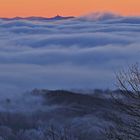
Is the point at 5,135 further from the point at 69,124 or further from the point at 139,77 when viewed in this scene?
the point at 139,77

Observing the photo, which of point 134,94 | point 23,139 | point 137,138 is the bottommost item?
point 23,139

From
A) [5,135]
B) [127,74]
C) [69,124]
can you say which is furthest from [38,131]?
[127,74]

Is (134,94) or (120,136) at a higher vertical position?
(134,94)

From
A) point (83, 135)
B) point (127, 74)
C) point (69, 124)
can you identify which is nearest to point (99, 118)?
point (69, 124)

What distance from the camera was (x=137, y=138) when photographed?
29578 mm

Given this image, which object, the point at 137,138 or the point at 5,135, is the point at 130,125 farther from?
the point at 5,135

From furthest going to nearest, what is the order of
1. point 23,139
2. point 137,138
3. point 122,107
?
point 23,139 → point 122,107 → point 137,138

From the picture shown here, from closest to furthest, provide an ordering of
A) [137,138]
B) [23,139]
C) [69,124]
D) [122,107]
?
[137,138] < [122,107] < [23,139] < [69,124]

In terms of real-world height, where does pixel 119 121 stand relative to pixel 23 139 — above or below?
above

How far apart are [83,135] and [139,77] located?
14399cm

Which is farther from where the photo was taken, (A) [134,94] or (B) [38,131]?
(B) [38,131]

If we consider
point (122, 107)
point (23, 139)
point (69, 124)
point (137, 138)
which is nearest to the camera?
point (137, 138)

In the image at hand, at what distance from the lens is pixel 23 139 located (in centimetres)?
16825

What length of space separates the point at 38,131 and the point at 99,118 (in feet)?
89.4
